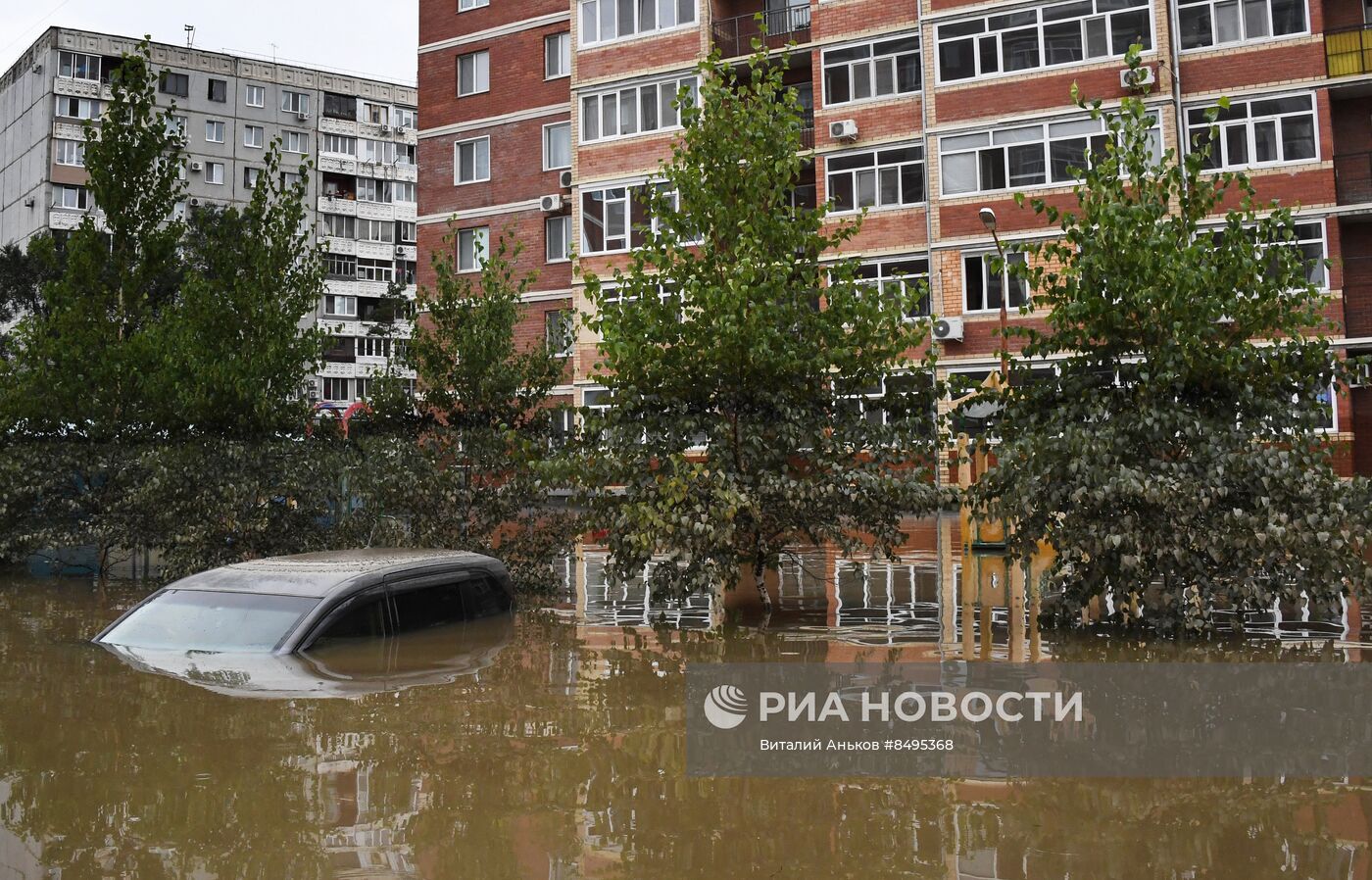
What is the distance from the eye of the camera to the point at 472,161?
1388 inches

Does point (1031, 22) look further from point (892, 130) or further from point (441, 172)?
point (441, 172)

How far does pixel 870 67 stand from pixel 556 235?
34.6 feet

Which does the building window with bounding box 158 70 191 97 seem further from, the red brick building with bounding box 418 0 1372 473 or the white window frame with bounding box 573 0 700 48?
the white window frame with bounding box 573 0 700 48

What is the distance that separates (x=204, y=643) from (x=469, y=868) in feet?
15.8

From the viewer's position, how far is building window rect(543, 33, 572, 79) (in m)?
34.1

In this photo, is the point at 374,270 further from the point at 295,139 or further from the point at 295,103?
the point at 295,103

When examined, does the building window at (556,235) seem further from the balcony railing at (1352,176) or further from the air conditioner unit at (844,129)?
the balcony railing at (1352,176)

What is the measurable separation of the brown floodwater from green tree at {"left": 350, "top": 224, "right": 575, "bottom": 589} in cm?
453

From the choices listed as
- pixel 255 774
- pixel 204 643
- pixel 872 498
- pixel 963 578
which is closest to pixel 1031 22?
pixel 963 578

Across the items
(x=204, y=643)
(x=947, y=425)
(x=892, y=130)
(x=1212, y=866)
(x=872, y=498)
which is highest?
(x=892, y=130)

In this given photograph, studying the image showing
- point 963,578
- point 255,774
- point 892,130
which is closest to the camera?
point 255,774

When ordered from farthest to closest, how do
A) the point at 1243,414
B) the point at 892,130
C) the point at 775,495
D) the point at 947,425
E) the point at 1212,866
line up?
the point at 892,130
the point at 947,425
the point at 775,495
the point at 1243,414
the point at 1212,866

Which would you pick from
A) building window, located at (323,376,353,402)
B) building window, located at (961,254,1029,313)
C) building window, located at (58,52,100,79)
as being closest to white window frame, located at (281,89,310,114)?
building window, located at (58,52,100,79)

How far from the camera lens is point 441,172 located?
35.5 m
